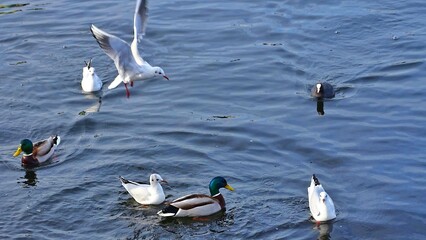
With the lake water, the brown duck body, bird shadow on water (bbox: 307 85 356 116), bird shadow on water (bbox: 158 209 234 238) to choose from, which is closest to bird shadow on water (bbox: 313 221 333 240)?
the lake water

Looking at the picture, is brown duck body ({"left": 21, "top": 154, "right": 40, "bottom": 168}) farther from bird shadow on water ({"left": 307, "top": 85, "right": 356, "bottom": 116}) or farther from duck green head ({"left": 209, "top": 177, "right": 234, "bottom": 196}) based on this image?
bird shadow on water ({"left": 307, "top": 85, "right": 356, "bottom": 116})

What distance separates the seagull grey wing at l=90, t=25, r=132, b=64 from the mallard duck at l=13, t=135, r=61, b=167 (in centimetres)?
213

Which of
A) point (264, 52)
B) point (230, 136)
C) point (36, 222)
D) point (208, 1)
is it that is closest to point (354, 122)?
point (230, 136)

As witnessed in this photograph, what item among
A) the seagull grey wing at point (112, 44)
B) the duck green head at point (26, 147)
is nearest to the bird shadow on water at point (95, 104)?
the duck green head at point (26, 147)

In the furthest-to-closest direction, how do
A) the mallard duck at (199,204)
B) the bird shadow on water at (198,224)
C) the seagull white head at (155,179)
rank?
the seagull white head at (155,179)
the mallard duck at (199,204)
the bird shadow on water at (198,224)

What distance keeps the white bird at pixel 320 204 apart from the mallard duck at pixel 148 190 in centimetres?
258

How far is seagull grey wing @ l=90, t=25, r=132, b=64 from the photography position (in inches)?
695

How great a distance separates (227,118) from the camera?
2081 cm

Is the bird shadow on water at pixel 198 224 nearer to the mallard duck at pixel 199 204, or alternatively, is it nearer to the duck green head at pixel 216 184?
the mallard duck at pixel 199 204

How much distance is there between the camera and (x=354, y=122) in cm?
2041

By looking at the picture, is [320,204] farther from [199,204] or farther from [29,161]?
[29,161]

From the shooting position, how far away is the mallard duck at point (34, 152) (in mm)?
18828

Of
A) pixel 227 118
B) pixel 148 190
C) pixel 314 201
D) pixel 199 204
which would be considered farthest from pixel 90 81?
pixel 314 201

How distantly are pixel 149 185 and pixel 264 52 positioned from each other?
8.40m
